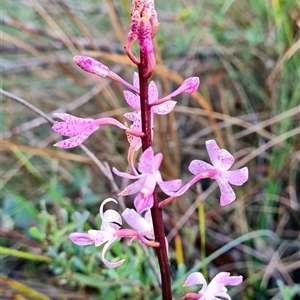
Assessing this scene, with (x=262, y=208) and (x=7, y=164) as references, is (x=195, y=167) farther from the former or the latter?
(x=7, y=164)

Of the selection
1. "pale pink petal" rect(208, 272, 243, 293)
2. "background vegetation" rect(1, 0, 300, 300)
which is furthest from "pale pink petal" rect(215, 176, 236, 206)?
"background vegetation" rect(1, 0, 300, 300)

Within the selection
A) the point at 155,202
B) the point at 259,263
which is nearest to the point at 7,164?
the point at 259,263

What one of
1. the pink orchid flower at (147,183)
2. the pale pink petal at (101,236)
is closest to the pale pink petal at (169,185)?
the pink orchid flower at (147,183)

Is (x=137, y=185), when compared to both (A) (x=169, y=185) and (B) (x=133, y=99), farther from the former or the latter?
(B) (x=133, y=99)

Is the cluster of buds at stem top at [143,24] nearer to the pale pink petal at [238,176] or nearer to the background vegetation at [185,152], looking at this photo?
the pale pink petal at [238,176]

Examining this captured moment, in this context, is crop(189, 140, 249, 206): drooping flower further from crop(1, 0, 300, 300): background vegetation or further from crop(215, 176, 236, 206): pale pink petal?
crop(1, 0, 300, 300): background vegetation
